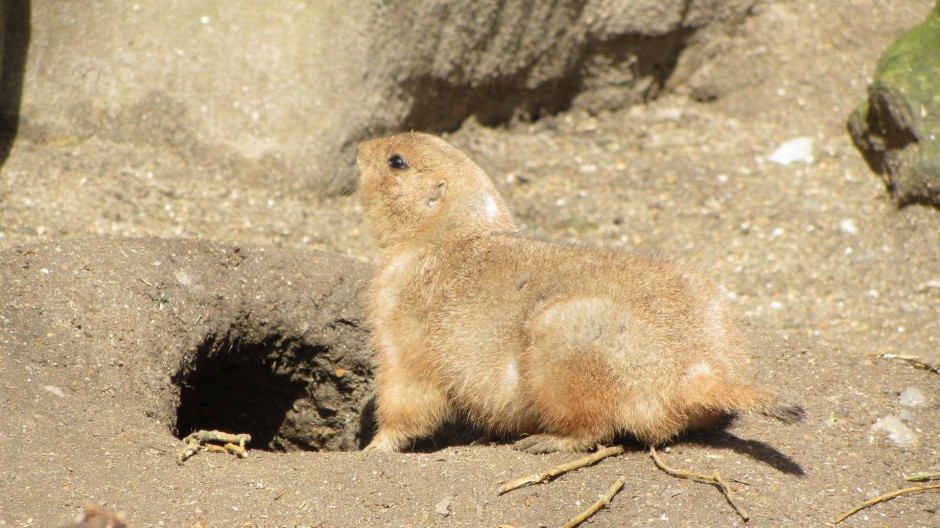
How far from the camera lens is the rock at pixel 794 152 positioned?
27.6 feet

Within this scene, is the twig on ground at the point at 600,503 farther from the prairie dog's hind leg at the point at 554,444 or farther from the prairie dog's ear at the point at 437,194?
the prairie dog's ear at the point at 437,194

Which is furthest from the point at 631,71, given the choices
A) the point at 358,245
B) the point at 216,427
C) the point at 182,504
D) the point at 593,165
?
the point at 182,504

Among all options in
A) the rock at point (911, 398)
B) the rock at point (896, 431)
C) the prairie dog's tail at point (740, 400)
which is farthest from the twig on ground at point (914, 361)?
the prairie dog's tail at point (740, 400)

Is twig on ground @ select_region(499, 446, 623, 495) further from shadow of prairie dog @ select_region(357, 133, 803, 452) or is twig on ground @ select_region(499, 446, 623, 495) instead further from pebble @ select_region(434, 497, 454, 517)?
pebble @ select_region(434, 497, 454, 517)

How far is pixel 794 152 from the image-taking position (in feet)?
27.8

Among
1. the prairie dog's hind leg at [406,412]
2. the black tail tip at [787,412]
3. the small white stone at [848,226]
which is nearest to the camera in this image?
the black tail tip at [787,412]

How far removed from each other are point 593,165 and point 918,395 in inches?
168

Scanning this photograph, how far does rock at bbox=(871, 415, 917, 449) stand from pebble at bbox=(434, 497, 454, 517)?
223 centimetres

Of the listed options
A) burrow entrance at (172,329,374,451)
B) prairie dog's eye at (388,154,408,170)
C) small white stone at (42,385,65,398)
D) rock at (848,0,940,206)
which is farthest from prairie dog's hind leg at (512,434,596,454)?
rock at (848,0,940,206)

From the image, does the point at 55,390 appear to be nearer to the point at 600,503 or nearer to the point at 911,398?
the point at 600,503

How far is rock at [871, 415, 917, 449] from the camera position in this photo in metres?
4.64

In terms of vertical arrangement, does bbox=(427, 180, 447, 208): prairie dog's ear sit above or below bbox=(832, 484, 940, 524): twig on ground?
above

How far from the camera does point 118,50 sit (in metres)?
7.21

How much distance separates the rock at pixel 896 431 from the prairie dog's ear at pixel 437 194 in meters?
2.54
